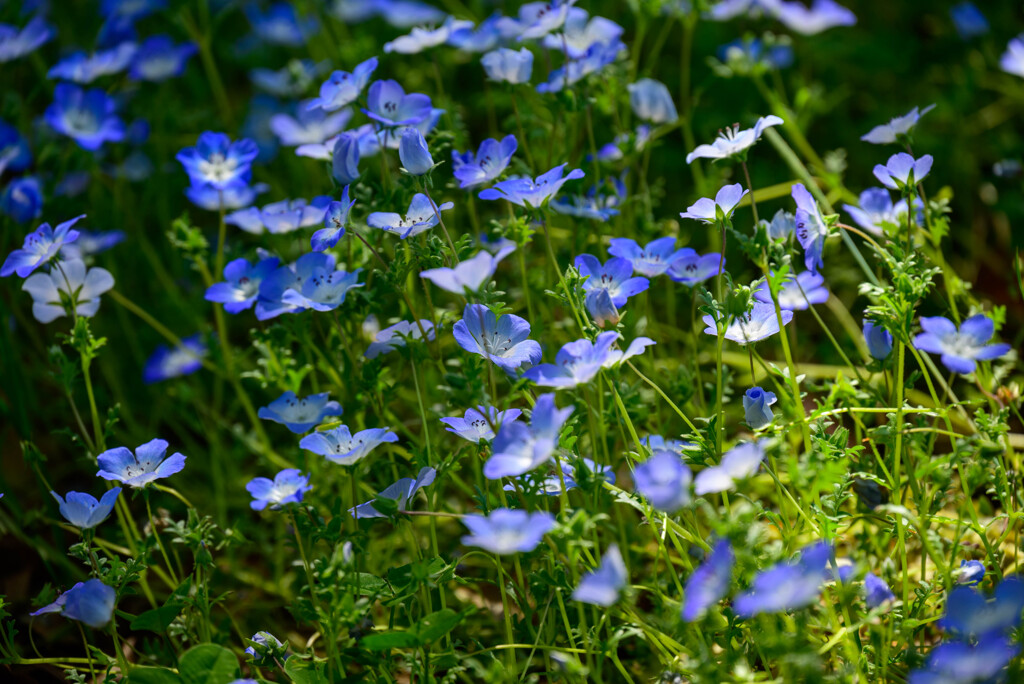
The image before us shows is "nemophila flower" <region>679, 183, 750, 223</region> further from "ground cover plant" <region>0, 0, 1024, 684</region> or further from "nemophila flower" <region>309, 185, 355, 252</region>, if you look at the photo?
"nemophila flower" <region>309, 185, 355, 252</region>

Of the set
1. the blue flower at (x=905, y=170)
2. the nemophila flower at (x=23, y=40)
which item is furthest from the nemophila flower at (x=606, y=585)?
the nemophila flower at (x=23, y=40)

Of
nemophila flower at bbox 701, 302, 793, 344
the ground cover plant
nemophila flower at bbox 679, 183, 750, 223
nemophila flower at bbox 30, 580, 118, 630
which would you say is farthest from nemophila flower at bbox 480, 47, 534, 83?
nemophila flower at bbox 30, 580, 118, 630

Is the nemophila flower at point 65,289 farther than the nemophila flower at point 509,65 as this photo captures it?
No

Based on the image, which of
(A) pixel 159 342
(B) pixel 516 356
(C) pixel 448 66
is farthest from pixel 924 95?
(A) pixel 159 342

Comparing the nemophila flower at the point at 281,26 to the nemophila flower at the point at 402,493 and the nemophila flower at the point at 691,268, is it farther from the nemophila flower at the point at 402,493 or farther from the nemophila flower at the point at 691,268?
the nemophila flower at the point at 402,493

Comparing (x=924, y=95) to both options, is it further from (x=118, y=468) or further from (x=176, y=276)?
(x=118, y=468)

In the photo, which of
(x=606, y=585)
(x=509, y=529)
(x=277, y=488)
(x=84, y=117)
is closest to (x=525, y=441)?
(x=509, y=529)
